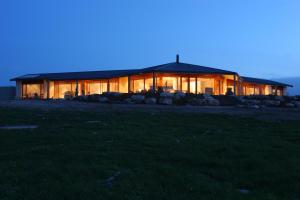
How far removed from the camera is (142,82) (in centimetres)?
3991

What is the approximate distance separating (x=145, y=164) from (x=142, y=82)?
3245cm

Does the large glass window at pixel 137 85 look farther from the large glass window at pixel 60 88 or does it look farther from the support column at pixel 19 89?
the support column at pixel 19 89

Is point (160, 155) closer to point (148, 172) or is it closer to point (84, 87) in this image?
point (148, 172)

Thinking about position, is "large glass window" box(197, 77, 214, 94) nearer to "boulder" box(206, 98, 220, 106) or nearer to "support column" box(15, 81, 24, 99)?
"boulder" box(206, 98, 220, 106)

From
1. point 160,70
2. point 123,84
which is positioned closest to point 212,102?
point 160,70

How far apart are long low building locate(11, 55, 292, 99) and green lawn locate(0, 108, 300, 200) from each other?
22726mm

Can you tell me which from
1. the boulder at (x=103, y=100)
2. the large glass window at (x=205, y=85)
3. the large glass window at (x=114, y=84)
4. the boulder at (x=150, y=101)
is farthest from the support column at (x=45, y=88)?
the boulder at (x=150, y=101)

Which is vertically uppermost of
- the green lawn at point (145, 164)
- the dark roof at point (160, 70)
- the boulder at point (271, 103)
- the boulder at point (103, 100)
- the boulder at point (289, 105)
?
the dark roof at point (160, 70)

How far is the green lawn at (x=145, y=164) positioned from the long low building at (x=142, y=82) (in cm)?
2273

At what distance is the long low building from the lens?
119 ft

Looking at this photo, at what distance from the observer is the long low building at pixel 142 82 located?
36406 mm

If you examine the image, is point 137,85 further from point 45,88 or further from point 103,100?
point 103,100

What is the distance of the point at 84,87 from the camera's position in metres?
42.1

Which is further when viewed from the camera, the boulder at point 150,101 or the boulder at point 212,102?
the boulder at point 212,102
